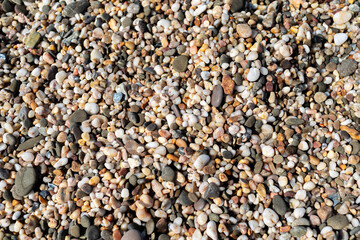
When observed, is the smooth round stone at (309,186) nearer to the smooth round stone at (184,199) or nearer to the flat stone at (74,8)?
the smooth round stone at (184,199)

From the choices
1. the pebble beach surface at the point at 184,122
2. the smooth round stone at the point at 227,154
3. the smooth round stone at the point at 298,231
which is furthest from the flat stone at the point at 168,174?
the smooth round stone at the point at 298,231

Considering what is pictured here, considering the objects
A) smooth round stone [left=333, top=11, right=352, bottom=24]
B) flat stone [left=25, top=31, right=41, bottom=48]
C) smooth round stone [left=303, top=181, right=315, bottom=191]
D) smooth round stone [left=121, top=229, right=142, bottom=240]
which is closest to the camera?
smooth round stone [left=121, top=229, right=142, bottom=240]

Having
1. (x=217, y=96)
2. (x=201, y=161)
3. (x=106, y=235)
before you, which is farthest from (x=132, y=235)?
(x=217, y=96)

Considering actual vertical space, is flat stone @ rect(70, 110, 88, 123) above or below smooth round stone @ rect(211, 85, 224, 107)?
above

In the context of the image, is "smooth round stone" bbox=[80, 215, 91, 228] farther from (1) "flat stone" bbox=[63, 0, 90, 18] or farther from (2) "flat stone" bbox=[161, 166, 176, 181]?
(1) "flat stone" bbox=[63, 0, 90, 18]

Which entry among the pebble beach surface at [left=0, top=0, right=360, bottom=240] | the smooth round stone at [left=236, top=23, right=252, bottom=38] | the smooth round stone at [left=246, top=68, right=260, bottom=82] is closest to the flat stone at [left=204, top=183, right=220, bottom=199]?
the pebble beach surface at [left=0, top=0, right=360, bottom=240]

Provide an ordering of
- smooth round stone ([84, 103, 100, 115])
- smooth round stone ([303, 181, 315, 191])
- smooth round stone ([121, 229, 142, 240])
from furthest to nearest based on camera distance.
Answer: smooth round stone ([84, 103, 100, 115]), smooth round stone ([303, 181, 315, 191]), smooth round stone ([121, 229, 142, 240])
